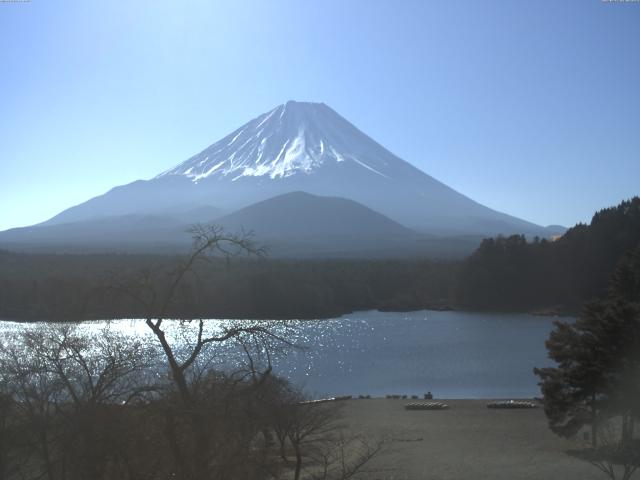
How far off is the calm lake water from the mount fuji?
194ft

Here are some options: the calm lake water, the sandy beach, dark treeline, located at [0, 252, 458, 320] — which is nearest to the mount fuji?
dark treeline, located at [0, 252, 458, 320]

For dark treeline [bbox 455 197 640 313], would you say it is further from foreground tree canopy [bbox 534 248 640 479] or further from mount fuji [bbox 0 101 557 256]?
mount fuji [bbox 0 101 557 256]

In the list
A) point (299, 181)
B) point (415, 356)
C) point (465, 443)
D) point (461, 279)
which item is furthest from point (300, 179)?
point (465, 443)

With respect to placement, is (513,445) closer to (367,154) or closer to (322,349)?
(322,349)

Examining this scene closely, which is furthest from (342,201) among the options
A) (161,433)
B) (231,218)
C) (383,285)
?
(161,433)

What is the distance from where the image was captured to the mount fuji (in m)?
93.1

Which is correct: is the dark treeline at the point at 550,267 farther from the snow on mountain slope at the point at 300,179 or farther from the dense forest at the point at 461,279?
Answer: the snow on mountain slope at the point at 300,179

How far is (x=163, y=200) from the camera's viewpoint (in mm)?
98312

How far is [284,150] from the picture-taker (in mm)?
99438

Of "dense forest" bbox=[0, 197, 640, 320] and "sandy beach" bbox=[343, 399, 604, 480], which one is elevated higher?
"dense forest" bbox=[0, 197, 640, 320]

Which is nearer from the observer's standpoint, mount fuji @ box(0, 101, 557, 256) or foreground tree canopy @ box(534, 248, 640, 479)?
foreground tree canopy @ box(534, 248, 640, 479)

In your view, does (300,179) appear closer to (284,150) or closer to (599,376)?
(284,150)

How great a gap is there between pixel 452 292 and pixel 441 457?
28.6 m

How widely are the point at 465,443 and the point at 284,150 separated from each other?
292ft
